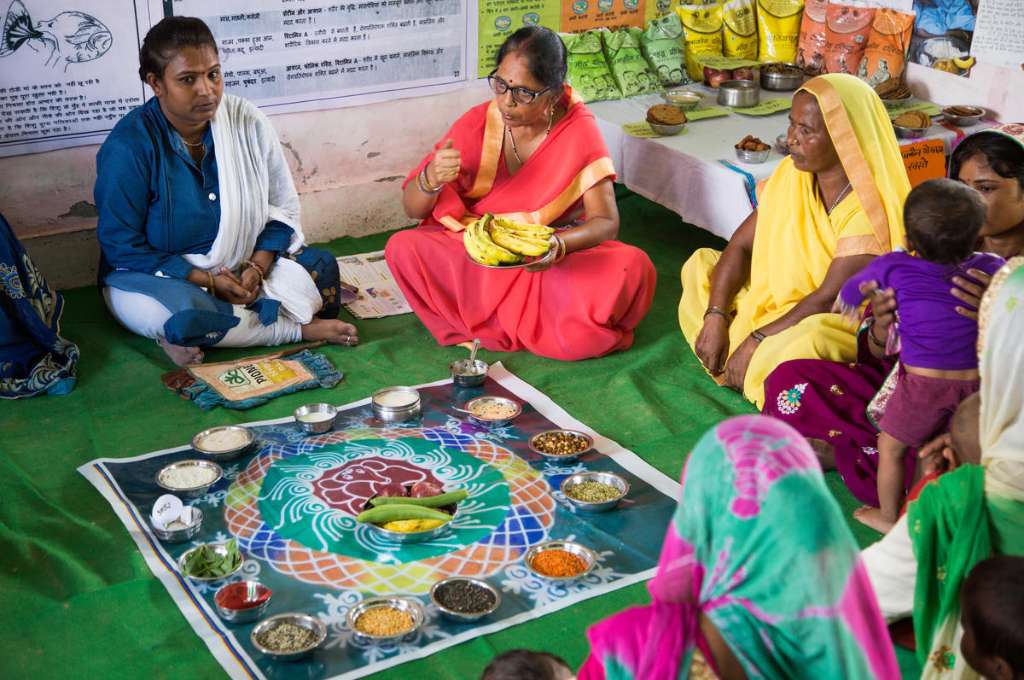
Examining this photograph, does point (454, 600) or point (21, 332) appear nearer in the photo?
point (454, 600)

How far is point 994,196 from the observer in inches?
140

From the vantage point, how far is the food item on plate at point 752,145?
5551 mm

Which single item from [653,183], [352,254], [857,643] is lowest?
[352,254]

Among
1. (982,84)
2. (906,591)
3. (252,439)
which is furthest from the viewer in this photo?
(982,84)

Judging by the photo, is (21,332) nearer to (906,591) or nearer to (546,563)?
(546,563)

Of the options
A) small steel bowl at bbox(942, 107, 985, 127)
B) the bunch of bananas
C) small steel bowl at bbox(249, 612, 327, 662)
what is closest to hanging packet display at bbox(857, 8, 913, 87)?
small steel bowl at bbox(942, 107, 985, 127)

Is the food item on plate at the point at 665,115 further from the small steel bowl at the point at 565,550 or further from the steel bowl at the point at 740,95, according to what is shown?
the small steel bowl at the point at 565,550

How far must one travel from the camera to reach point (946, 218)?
3.19 meters

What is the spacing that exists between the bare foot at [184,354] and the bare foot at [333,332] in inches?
19.7

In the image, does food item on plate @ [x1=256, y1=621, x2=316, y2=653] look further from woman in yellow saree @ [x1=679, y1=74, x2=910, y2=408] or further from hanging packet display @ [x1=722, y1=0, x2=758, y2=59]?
hanging packet display @ [x1=722, y1=0, x2=758, y2=59]

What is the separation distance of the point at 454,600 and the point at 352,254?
129 inches

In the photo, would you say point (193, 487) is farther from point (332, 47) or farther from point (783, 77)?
point (783, 77)

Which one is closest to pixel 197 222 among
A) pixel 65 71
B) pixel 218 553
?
pixel 65 71

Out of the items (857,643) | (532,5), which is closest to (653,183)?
(532,5)
